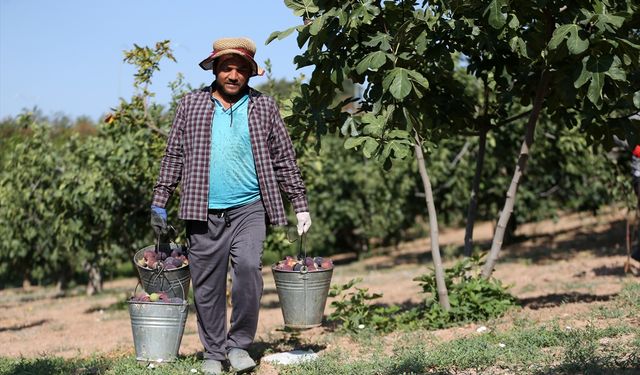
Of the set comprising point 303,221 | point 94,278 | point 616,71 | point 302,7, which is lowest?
point 94,278

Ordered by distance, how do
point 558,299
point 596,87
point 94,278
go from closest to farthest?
point 596,87, point 558,299, point 94,278

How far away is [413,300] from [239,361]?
5053 mm

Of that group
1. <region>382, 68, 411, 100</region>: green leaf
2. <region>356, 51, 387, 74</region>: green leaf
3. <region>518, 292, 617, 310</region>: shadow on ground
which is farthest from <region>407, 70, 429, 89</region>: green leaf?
<region>518, 292, 617, 310</region>: shadow on ground

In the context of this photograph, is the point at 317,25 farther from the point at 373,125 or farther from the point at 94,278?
the point at 94,278

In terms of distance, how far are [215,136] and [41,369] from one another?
70.4 inches

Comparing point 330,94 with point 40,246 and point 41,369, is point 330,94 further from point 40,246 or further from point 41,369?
point 40,246

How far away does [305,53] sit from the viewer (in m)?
5.20

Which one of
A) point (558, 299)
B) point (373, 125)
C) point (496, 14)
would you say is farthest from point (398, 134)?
point (558, 299)

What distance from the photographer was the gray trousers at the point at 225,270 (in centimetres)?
429

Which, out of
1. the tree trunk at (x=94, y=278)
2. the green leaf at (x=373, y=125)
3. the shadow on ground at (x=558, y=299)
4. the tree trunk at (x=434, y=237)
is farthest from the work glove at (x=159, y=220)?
the tree trunk at (x=94, y=278)

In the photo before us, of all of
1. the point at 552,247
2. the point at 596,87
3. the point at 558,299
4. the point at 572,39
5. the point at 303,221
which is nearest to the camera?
the point at 303,221

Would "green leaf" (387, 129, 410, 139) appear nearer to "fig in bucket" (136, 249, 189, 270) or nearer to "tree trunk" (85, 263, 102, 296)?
"fig in bucket" (136, 249, 189, 270)

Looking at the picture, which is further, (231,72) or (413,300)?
(413,300)

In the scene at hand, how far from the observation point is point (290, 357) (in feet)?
15.6
